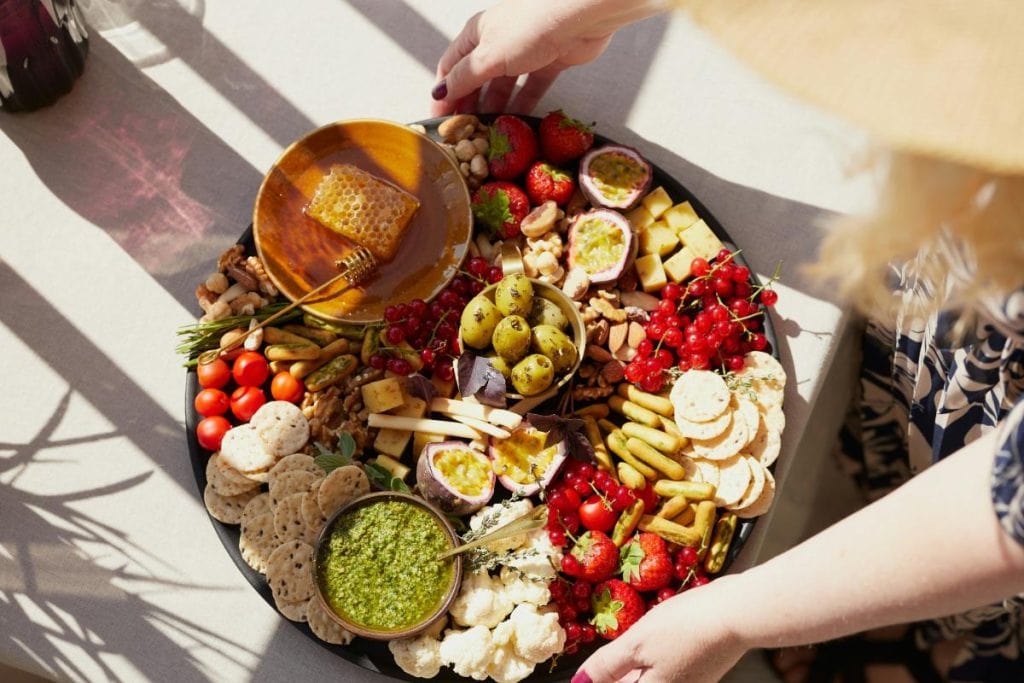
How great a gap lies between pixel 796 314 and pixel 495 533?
659mm

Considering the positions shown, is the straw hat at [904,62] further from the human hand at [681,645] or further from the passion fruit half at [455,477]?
the passion fruit half at [455,477]

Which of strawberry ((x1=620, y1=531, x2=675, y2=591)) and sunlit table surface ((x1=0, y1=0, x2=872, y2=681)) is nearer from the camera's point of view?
strawberry ((x1=620, y1=531, x2=675, y2=591))

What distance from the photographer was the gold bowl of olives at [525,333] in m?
1.22

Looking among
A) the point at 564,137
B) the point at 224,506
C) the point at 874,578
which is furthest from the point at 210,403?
the point at 874,578

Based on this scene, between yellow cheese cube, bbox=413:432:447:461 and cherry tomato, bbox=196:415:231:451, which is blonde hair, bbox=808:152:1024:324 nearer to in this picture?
yellow cheese cube, bbox=413:432:447:461

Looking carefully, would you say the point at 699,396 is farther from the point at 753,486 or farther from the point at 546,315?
the point at 546,315

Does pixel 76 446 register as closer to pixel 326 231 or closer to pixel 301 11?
pixel 326 231

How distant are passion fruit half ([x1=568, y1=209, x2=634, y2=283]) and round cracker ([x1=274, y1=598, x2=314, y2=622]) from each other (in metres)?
0.67

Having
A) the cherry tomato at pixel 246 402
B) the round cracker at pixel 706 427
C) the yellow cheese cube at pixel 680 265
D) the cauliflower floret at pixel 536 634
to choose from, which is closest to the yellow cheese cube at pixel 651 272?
the yellow cheese cube at pixel 680 265

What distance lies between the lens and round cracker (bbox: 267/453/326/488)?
4.13ft

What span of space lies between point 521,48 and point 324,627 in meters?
0.91

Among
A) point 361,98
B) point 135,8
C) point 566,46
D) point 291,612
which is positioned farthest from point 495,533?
point 135,8

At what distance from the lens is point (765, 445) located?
1302 millimetres

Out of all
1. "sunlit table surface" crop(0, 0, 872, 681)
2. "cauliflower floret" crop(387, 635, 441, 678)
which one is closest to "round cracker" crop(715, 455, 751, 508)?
"sunlit table surface" crop(0, 0, 872, 681)
